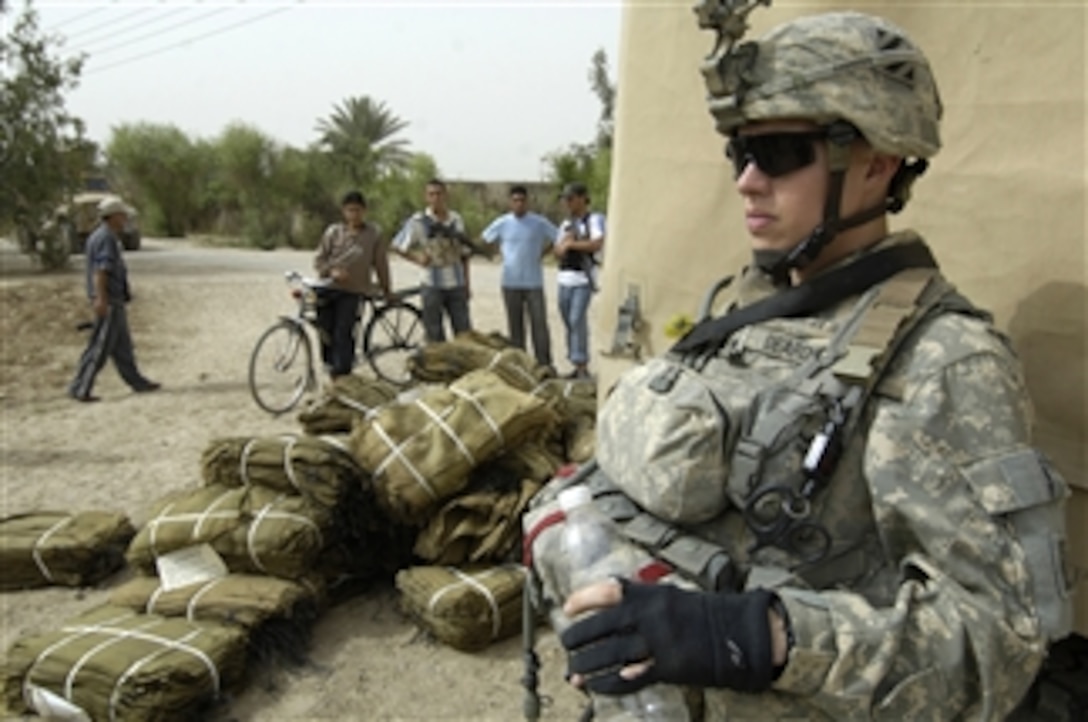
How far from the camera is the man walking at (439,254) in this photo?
8.23 m

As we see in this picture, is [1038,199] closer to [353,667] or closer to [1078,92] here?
[1078,92]

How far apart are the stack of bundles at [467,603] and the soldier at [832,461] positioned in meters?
2.09

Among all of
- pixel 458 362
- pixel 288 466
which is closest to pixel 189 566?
pixel 288 466

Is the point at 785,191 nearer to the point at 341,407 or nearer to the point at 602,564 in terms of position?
the point at 602,564

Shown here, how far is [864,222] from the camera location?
1538 millimetres

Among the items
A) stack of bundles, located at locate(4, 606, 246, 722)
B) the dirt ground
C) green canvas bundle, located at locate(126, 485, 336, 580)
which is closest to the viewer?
stack of bundles, located at locate(4, 606, 246, 722)

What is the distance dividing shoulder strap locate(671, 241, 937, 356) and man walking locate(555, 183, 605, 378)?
6591 mm

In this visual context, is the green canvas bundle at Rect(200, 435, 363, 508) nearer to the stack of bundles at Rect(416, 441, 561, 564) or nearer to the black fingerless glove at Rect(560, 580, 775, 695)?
the stack of bundles at Rect(416, 441, 561, 564)

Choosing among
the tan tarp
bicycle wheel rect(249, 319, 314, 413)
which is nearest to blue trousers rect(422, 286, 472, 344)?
bicycle wheel rect(249, 319, 314, 413)

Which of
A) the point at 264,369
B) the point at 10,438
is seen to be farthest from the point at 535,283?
the point at 10,438

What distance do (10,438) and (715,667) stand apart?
7144mm

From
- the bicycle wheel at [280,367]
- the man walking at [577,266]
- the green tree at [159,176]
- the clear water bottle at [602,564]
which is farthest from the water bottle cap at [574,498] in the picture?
the green tree at [159,176]

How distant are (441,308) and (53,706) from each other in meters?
5.52

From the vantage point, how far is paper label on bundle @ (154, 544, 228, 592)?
12.6 ft
